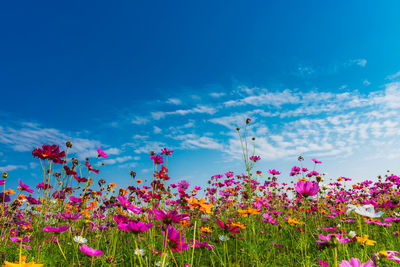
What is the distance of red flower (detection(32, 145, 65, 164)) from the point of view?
7.25 ft

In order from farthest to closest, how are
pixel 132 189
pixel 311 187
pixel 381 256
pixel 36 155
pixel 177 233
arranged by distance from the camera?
pixel 132 189 → pixel 36 155 → pixel 311 187 → pixel 177 233 → pixel 381 256

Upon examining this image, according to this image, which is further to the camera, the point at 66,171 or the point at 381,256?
the point at 66,171

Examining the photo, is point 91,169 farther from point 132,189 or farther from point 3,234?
point 3,234

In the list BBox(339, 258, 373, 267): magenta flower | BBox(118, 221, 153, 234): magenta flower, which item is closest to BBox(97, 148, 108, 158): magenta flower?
BBox(118, 221, 153, 234): magenta flower

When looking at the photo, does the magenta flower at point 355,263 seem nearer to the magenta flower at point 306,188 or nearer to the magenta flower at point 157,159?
the magenta flower at point 306,188

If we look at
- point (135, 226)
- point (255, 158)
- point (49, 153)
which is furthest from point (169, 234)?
point (255, 158)

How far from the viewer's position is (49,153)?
2227 mm

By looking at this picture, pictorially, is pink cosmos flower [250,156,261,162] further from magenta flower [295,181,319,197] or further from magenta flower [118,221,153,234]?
magenta flower [118,221,153,234]

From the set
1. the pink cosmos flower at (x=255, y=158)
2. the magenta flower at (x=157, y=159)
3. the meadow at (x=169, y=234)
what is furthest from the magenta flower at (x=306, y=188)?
the pink cosmos flower at (x=255, y=158)

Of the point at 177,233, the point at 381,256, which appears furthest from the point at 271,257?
the point at 381,256

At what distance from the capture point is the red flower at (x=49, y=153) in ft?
7.25

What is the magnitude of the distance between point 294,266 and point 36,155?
2.63 meters

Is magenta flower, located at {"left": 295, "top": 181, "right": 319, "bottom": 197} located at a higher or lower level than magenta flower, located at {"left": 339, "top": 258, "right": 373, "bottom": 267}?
higher

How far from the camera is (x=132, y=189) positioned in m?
3.39
